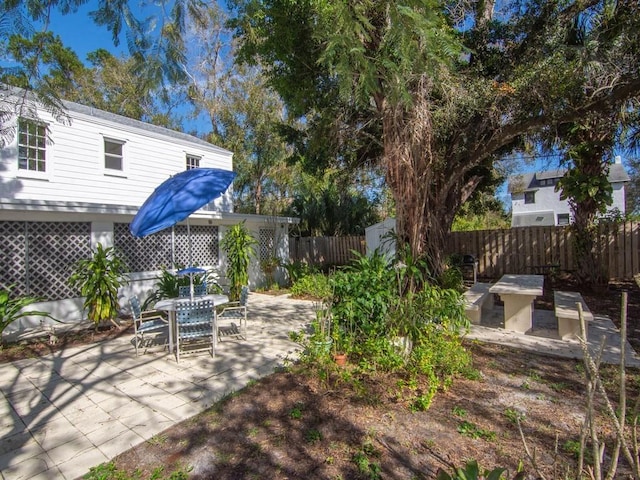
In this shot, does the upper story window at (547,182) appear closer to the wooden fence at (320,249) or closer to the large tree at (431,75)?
the wooden fence at (320,249)

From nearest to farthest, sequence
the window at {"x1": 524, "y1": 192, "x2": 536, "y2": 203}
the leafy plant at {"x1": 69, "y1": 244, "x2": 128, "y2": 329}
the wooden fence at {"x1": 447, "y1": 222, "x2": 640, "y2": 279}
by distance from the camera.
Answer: the leafy plant at {"x1": 69, "y1": 244, "x2": 128, "y2": 329} < the wooden fence at {"x1": 447, "y1": 222, "x2": 640, "y2": 279} < the window at {"x1": 524, "y1": 192, "x2": 536, "y2": 203}

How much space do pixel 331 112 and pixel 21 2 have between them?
5554mm

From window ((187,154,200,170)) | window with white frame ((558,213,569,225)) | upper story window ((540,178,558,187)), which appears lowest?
window with white frame ((558,213,569,225))

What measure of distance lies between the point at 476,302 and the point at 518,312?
69cm

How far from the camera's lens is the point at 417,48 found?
2.62m

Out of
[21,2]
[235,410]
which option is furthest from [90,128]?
[235,410]

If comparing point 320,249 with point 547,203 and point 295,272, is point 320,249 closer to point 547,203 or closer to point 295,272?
point 295,272

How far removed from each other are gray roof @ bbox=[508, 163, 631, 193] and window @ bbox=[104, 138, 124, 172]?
25760mm

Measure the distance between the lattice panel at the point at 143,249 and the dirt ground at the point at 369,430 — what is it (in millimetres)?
5866

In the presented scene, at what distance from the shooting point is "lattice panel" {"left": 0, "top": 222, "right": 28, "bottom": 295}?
6367mm

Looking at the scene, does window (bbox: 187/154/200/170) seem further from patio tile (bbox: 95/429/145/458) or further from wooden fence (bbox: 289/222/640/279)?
patio tile (bbox: 95/429/145/458)

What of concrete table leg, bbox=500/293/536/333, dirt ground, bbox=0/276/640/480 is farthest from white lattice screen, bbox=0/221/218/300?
concrete table leg, bbox=500/293/536/333

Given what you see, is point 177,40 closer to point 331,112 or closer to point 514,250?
point 331,112

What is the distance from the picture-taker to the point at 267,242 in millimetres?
11734
